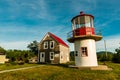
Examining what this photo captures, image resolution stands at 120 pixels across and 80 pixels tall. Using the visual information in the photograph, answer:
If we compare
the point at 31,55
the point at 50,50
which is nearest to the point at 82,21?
the point at 50,50

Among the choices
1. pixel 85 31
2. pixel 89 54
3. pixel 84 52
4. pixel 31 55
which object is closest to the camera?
pixel 85 31

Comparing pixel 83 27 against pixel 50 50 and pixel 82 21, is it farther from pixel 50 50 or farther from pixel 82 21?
pixel 50 50

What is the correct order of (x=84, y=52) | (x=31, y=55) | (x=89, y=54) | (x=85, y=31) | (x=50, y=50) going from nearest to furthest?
(x=85, y=31) → (x=89, y=54) → (x=84, y=52) → (x=50, y=50) → (x=31, y=55)

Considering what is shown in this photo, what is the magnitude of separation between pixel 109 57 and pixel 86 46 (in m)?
23.7

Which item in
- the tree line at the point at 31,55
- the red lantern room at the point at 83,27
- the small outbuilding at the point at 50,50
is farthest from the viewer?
the tree line at the point at 31,55

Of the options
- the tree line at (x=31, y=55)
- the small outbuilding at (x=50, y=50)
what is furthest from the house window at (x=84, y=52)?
the tree line at (x=31, y=55)

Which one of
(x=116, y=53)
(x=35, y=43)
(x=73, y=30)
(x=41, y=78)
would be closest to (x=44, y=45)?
(x=73, y=30)

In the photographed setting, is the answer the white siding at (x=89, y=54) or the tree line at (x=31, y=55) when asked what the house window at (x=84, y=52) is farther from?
the tree line at (x=31, y=55)

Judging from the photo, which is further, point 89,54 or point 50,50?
point 50,50

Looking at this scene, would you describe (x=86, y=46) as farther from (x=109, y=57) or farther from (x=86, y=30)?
(x=109, y=57)

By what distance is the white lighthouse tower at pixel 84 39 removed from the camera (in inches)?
776

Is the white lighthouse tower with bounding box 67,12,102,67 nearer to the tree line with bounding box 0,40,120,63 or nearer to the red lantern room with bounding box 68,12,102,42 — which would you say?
the red lantern room with bounding box 68,12,102,42

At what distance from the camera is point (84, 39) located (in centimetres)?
2014

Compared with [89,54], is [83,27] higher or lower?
higher
